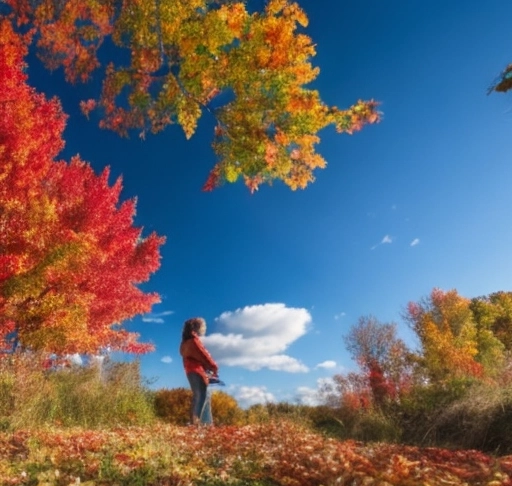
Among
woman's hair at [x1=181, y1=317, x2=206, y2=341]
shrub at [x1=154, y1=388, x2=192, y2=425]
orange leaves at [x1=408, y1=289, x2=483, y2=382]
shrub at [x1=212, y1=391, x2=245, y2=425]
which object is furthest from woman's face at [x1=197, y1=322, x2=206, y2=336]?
orange leaves at [x1=408, y1=289, x2=483, y2=382]

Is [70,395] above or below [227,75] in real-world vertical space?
below

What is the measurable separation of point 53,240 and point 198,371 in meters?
4.88

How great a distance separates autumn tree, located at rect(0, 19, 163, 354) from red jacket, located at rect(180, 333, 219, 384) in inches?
129

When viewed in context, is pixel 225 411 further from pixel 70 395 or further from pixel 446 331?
pixel 446 331

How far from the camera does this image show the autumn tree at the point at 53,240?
34.9ft

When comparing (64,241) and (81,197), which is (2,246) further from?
(81,197)

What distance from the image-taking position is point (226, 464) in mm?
4621

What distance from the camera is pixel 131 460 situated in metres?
4.55

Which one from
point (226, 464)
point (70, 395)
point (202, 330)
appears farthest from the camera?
point (70, 395)

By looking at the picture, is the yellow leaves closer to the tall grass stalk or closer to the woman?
the woman

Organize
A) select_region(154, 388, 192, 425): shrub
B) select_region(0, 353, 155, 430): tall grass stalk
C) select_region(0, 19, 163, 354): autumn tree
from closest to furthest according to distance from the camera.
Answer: select_region(0, 353, 155, 430): tall grass stalk, select_region(0, 19, 163, 354): autumn tree, select_region(154, 388, 192, 425): shrub

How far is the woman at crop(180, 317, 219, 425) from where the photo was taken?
8875 mm

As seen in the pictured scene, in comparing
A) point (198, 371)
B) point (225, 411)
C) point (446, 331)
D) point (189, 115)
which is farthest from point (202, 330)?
point (446, 331)

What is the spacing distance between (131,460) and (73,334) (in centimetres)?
703
